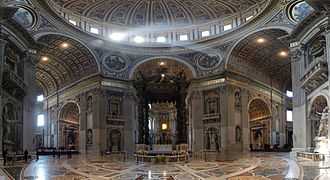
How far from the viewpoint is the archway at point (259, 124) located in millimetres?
41625

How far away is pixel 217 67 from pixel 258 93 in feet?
20.2

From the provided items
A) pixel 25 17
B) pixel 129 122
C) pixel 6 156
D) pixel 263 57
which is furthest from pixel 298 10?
pixel 6 156

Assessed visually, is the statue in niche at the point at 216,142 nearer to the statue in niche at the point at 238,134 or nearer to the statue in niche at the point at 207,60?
the statue in niche at the point at 238,134

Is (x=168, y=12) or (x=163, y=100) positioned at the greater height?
(x=168, y=12)

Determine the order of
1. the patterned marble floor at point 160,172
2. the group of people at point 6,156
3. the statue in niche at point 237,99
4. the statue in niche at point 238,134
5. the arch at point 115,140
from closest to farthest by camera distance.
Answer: the patterned marble floor at point 160,172 → the group of people at point 6,156 → the statue in niche at point 238,134 → the arch at point 115,140 → the statue in niche at point 237,99

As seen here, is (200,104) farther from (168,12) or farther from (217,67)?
(168,12)

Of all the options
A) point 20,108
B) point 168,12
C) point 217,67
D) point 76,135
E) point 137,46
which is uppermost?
point 168,12

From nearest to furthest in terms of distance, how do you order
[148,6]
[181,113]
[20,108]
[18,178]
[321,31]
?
[18,178] < [321,31] < [20,108] < [181,113] < [148,6]

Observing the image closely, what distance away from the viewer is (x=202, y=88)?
125ft

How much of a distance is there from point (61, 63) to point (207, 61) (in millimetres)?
14473

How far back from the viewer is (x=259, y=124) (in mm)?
43844

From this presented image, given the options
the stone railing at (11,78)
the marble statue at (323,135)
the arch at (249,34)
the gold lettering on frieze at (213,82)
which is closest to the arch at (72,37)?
the stone railing at (11,78)

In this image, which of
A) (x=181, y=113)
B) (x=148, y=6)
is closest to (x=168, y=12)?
(x=148, y=6)

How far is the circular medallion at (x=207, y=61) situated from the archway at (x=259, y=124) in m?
6.35
